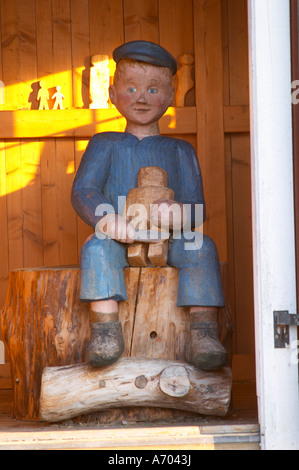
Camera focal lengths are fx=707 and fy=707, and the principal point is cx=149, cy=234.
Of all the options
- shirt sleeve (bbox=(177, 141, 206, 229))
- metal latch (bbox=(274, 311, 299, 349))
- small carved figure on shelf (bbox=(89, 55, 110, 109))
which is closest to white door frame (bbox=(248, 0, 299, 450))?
metal latch (bbox=(274, 311, 299, 349))

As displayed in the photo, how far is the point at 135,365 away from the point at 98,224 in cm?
61

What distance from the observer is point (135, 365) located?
289 centimetres

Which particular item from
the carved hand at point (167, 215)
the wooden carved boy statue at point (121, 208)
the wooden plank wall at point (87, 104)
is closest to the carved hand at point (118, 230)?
the wooden carved boy statue at point (121, 208)

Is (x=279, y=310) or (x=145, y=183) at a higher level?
(x=145, y=183)

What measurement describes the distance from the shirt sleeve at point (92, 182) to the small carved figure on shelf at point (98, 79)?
96cm

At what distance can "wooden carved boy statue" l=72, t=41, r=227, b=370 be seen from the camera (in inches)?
113

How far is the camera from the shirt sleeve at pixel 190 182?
10.6 ft

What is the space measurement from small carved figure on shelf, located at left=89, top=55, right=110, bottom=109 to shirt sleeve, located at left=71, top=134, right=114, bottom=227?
37.8 inches

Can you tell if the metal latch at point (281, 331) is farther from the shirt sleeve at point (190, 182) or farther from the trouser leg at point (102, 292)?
the shirt sleeve at point (190, 182)

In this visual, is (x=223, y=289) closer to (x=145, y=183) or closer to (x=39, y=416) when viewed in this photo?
(x=145, y=183)

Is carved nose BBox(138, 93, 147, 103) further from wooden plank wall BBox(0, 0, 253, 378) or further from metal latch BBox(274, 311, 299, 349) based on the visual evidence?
metal latch BBox(274, 311, 299, 349)

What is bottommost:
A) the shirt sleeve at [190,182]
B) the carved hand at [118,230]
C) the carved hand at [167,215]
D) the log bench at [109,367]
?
the log bench at [109,367]

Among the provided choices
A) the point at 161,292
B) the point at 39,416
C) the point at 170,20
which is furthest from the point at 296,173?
the point at 170,20

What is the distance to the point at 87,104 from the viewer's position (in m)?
4.34
